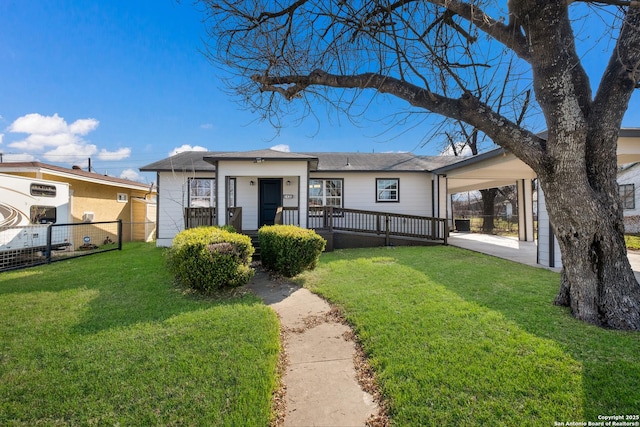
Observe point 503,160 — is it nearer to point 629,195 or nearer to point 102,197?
point 629,195

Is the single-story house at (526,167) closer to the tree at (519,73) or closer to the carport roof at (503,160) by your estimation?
the carport roof at (503,160)

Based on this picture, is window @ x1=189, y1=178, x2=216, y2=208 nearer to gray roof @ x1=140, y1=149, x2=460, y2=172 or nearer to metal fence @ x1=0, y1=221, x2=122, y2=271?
gray roof @ x1=140, y1=149, x2=460, y2=172

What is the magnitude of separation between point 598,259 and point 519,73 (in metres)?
2.94

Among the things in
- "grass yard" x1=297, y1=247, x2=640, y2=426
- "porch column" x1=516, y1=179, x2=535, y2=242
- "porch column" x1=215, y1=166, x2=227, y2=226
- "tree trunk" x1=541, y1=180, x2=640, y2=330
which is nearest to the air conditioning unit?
"porch column" x1=215, y1=166, x2=227, y2=226

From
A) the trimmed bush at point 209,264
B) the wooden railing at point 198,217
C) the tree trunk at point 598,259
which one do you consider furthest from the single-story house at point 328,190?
the tree trunk at point 598,259

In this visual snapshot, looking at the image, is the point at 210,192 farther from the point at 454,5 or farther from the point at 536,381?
the point at 536,381

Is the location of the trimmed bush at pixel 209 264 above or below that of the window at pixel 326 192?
below

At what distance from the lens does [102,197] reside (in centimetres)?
1305

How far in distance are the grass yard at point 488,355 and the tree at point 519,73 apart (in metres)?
0.77

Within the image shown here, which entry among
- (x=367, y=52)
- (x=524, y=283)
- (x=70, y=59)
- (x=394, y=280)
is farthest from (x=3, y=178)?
(x=524, y=283)

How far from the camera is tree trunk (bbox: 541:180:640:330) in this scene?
339 cm

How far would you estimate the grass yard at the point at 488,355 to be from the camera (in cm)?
214

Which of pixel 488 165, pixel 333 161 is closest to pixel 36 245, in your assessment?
pixel 333 161

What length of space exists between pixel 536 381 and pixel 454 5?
14.4 ft
